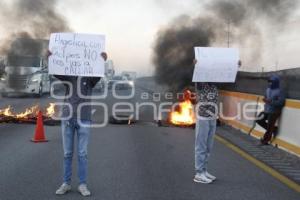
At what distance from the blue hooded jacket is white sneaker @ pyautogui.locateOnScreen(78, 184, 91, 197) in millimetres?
6422

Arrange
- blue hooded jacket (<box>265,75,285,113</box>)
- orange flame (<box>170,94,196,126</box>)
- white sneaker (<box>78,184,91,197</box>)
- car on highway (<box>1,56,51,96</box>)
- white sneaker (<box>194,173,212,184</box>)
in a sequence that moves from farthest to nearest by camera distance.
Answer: car on highway (<box>1,56,51,96</box>) < orange flame (<box>170,94,196,126</box>) < blue hooded jacket (<box>265,75,285,113</box>) < white sneaker (<box>194,173,212,184</box>) < white sneaker (<box>78,184,91,197</box>)

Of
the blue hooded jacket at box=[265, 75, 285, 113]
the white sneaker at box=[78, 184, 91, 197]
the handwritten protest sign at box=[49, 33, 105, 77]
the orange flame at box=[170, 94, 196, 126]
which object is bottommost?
the white sneaker at box=[78, 184, 91, 197]

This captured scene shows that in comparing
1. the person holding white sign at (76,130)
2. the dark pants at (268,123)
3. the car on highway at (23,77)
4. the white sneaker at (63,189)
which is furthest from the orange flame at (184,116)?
the car on highway at (23,77)

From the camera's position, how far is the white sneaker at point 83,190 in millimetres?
7024

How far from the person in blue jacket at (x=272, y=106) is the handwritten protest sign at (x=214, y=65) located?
13.3ft

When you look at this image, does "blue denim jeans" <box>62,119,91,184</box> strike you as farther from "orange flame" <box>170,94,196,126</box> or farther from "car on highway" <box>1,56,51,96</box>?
"car on highway" <box>1,56,51,96</box>

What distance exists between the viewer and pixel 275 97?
12.4 metres

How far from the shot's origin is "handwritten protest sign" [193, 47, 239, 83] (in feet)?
27.0

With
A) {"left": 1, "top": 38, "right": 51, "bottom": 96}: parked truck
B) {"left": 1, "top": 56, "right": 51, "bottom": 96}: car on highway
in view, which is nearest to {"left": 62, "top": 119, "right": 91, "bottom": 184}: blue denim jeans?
{"left": 1, "top": 38, "right": 51, "bottom": 96}: parked truck

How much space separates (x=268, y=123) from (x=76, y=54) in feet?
20.4

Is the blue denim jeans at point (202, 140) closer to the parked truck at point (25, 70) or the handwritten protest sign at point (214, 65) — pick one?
the handwritten protest sign at point (214, 65)

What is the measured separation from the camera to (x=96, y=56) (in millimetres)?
7539

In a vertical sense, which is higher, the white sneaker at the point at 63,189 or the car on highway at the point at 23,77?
the car on highway at the point at 23,77

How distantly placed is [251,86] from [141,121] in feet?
12.2
